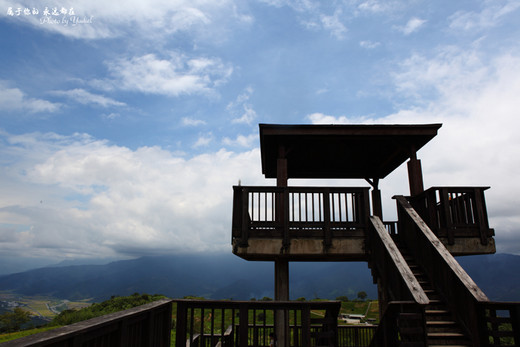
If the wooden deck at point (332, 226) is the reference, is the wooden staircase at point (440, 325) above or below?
below

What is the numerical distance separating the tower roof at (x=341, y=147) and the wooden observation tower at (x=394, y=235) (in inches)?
1.3

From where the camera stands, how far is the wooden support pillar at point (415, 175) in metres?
10.6

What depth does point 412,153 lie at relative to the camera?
1102 centimetres

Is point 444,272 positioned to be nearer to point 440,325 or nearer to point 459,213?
point 440,325

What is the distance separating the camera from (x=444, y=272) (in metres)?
7.06

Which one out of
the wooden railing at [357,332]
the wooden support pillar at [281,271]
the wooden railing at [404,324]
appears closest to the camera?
the wooden railing at [404,324]

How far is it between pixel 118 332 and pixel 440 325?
5.80m

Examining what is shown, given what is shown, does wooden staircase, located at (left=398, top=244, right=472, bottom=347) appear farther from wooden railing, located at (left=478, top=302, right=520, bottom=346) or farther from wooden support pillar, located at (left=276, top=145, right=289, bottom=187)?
wooden support pillar, located at (left=276, top=145, right=289, bottom=187)

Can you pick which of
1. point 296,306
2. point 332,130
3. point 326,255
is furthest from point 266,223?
point 296,306

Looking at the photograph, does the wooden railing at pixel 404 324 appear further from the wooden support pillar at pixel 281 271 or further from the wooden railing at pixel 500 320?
the wooden support pillar at pixel 281 271

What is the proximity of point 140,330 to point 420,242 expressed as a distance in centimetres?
668

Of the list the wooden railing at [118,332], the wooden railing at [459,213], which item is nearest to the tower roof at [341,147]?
the wooden railing at [459,213]

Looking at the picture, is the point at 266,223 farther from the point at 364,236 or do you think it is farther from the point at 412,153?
the point at 412,153

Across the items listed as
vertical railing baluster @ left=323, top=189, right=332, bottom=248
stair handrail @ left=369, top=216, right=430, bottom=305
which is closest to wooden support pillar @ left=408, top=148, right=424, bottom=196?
stair handrail @ left=369, top=216, right=430, bottom=305
